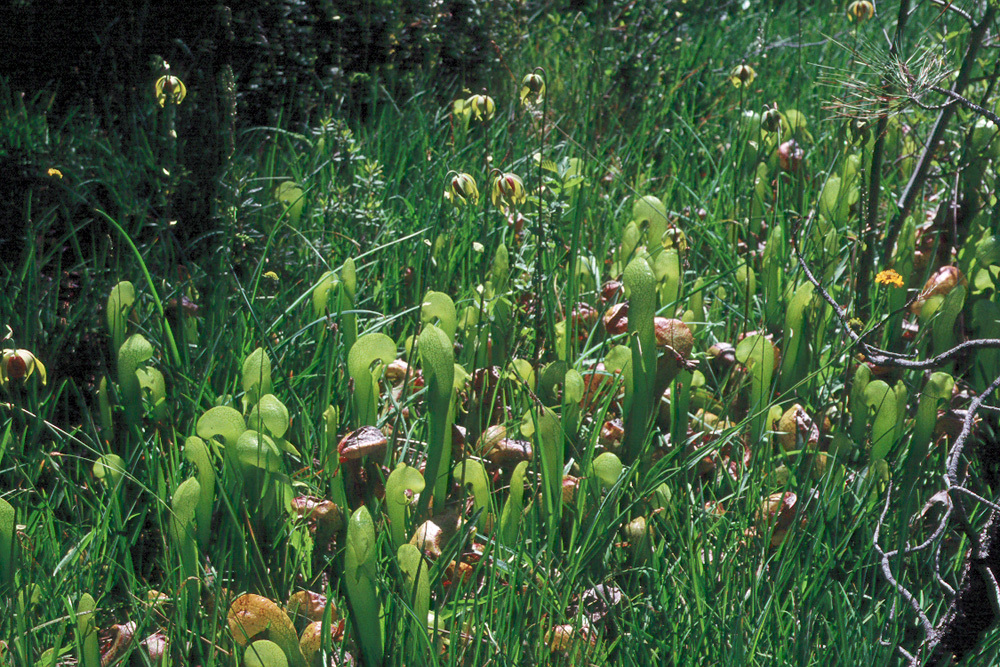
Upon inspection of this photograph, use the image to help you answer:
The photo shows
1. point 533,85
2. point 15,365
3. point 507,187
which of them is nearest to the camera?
point 15,365

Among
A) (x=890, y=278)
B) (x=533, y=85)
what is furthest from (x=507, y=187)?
(x=890, y=278)

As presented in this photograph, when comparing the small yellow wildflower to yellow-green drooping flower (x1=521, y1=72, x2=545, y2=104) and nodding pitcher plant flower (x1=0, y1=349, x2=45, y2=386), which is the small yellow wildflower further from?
nodding pitcher plant flower (x1=0, y1=349, x2=45, y2=386)

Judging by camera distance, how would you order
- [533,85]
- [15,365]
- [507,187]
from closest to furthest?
[15,365] → [507,187] → [533,85]

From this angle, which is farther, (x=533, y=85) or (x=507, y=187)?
(x=533, y=85)

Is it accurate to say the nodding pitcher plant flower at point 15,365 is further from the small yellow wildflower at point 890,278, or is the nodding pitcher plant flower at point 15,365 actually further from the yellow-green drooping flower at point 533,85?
the small yellow wildflower at point 890,278

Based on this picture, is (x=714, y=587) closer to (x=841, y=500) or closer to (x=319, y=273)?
(x=841, y=500)

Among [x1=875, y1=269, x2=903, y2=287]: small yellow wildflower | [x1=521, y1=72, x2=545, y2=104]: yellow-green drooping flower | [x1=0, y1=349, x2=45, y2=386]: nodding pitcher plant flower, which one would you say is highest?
[x1=521, y1=72, x2=545, y2=104]: yellow-green drooping flower

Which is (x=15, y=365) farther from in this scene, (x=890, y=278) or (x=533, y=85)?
(x=890, y=278)

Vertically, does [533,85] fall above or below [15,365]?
above

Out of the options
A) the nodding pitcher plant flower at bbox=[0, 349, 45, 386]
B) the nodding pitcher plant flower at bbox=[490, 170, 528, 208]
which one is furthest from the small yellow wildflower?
the nodding pitcher plant flower at bbox=[0, 349, 45, 386]

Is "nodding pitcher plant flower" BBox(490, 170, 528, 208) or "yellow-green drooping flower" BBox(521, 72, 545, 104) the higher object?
"yellow-green drooping flower" BBox(521, 72, 545, 104)

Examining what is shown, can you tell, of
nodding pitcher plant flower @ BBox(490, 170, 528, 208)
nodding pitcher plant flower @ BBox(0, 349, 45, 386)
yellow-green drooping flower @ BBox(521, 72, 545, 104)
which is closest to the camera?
nodding pitcher plant flower @ BBox(0, 349, 45, 386)

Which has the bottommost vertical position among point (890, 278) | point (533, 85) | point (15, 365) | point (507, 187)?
point (15, 365)

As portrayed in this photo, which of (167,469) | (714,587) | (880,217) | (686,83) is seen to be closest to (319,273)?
(167,469)
